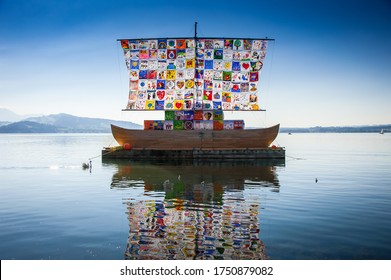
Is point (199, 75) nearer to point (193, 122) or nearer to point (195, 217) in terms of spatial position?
point (193, 122)

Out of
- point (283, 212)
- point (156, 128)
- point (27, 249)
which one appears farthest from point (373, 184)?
point (156, 128)

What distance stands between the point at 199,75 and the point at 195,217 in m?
31.9

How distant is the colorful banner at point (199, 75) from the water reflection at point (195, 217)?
1883cm

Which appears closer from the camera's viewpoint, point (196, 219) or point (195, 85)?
point (196, 219)

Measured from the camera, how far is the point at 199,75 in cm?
4394

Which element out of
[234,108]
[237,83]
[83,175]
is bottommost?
[83,175]

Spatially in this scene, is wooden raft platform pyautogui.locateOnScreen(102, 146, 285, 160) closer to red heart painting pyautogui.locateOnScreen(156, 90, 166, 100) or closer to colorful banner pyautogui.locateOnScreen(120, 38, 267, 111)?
colorful banner pyautogui.locateOnScreen(120, 38, 267, 111)

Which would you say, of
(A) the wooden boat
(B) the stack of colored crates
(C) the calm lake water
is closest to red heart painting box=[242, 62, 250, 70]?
(A) the wooden boat

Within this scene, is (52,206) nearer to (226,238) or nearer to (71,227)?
(71,227)

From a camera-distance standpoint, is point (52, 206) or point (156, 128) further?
point (156, 128)

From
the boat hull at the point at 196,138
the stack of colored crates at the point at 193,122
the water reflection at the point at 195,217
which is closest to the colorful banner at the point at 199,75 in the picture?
the stack of colored crates at the point at 193,122

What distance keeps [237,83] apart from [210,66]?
169 inches

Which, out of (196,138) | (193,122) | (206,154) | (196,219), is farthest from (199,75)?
(196,219)

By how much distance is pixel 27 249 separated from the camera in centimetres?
1079
